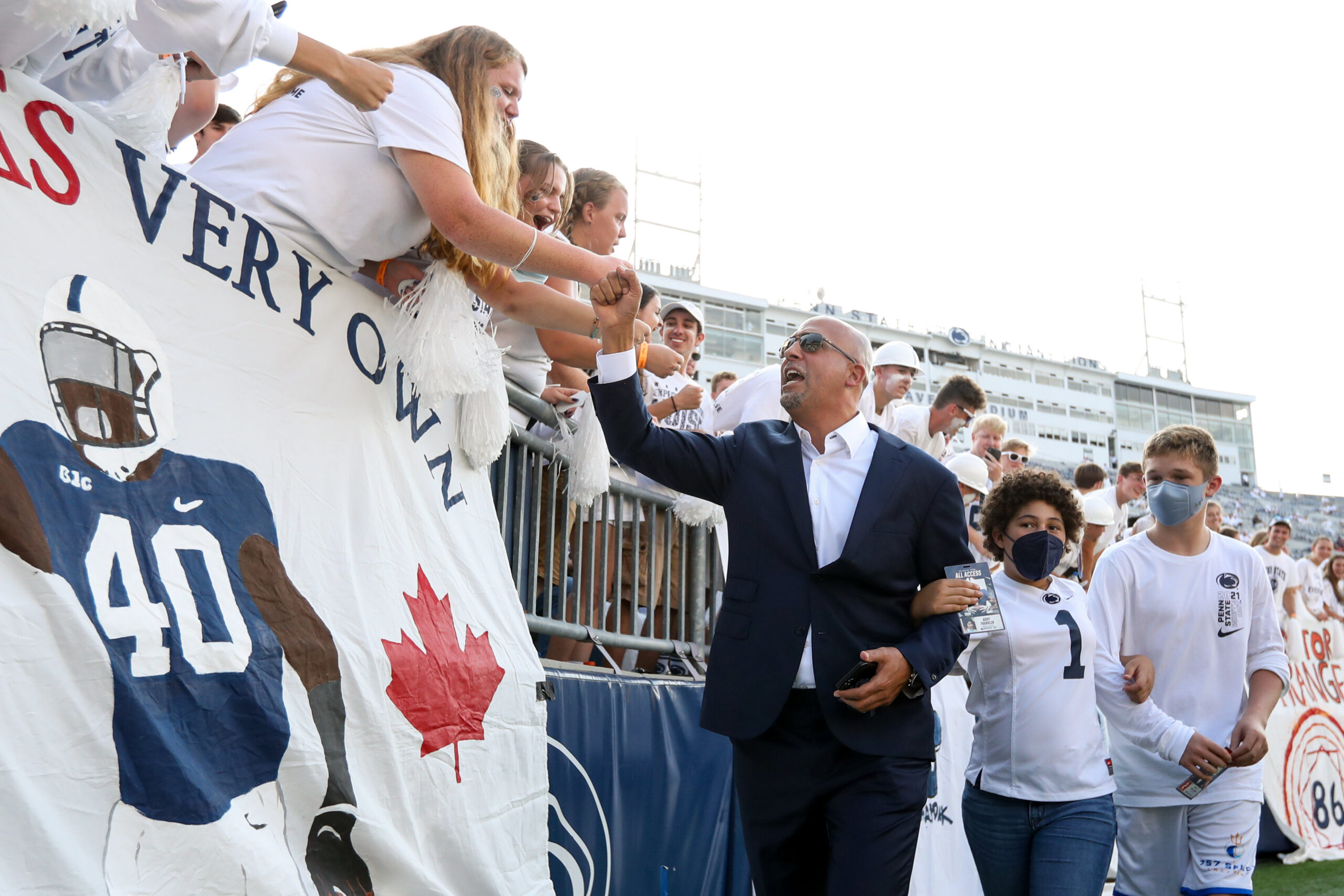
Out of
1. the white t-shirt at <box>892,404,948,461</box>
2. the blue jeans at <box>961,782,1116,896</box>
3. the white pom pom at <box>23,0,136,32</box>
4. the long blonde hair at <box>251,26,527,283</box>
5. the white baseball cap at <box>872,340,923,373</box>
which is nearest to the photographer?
the white pom pom at <box>23,0,136,32</box>

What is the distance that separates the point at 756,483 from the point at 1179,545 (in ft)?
6.57

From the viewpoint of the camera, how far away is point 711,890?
15.4 feet

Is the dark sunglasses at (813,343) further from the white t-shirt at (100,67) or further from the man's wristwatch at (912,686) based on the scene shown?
the white t-shirt at (100,67)

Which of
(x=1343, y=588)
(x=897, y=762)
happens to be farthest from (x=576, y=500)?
(x=1343, y=588)

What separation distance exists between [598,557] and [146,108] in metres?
2.50

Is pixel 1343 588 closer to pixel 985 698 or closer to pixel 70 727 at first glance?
pixel 985 698

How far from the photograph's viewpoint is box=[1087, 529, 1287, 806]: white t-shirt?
395 cm

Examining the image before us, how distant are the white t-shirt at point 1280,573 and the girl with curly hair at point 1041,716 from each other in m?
6.63

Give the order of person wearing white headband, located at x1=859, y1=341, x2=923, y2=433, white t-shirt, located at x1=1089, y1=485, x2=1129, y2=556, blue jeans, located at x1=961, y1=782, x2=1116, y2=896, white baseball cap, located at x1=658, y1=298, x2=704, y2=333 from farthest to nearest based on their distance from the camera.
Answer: white t-shirt, located at x1=1089, y1=485, x2=1129, y2=556 → person wearing white headband, located at x1=859, y1=341, x2=923, y2=433 → white baseball cap, located at x1=658, y1=298, x2=704, y2=333 → blue jeans, located at x1=961, y1=782, x2=1116, y2=896

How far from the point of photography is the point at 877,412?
701cm

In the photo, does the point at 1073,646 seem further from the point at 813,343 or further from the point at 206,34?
the point at 206,34

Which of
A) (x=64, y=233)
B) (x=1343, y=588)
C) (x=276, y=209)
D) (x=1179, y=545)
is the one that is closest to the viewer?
(x=64, y=233)

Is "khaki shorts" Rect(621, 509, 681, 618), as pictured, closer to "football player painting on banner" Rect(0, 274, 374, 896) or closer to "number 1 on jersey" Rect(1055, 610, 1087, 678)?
"number 1 on jersey" Rect(1055, 610, 1087, 678)

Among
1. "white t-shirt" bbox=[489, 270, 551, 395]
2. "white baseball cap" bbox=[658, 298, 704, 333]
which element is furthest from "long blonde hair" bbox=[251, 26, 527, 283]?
"white baseball cap" bbox=[658, 298, 704, 333]
